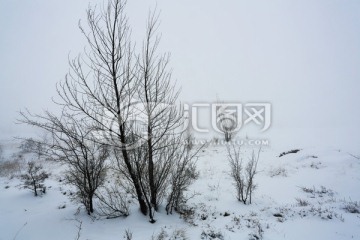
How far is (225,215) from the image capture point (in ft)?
21.4

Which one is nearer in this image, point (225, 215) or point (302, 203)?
point (225, 215)

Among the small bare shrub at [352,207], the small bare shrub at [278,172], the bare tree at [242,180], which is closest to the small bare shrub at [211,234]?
the bare tree at [242,180]

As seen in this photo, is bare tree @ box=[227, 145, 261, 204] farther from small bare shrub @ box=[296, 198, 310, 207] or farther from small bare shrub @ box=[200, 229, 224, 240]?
small bare shrub @ box=[200, 229, 224, 240]

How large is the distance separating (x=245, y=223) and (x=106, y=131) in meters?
4.45

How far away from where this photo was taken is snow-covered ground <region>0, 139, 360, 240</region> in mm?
5305

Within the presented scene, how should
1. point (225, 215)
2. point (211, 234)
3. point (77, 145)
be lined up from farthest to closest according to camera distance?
point (225, 215), point (77, 145), point (211, 234)

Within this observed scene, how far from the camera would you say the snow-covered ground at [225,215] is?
5305 millimetres

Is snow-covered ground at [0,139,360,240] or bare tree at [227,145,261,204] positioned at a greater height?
bare tree at [227,145,261,204]

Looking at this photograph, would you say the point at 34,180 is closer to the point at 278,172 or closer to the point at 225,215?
the point at 225,215

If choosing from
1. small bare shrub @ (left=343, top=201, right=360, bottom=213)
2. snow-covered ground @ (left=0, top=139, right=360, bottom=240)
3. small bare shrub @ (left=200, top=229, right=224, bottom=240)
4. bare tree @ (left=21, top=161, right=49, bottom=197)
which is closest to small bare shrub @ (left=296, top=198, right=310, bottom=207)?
snow-covered ground @ (left=0, top=139, right=360, bottom=240)

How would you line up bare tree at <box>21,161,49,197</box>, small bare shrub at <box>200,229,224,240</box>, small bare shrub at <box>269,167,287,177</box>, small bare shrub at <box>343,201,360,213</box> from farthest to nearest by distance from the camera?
1. small bare shrub at <box>269,167,287,177</box>
2. bare tree at <box>21,161,49,197</box>
3. small bare shrub at <box>343,201,360,213</box>
4. small bare shrub at <box>200,229,224,240</box>

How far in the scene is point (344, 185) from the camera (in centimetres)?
857

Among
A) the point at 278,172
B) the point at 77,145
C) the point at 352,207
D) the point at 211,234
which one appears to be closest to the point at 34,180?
the point at 77,145

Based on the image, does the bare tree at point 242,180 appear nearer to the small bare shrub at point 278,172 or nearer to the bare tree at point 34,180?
the small bare shrub at point 278,172
